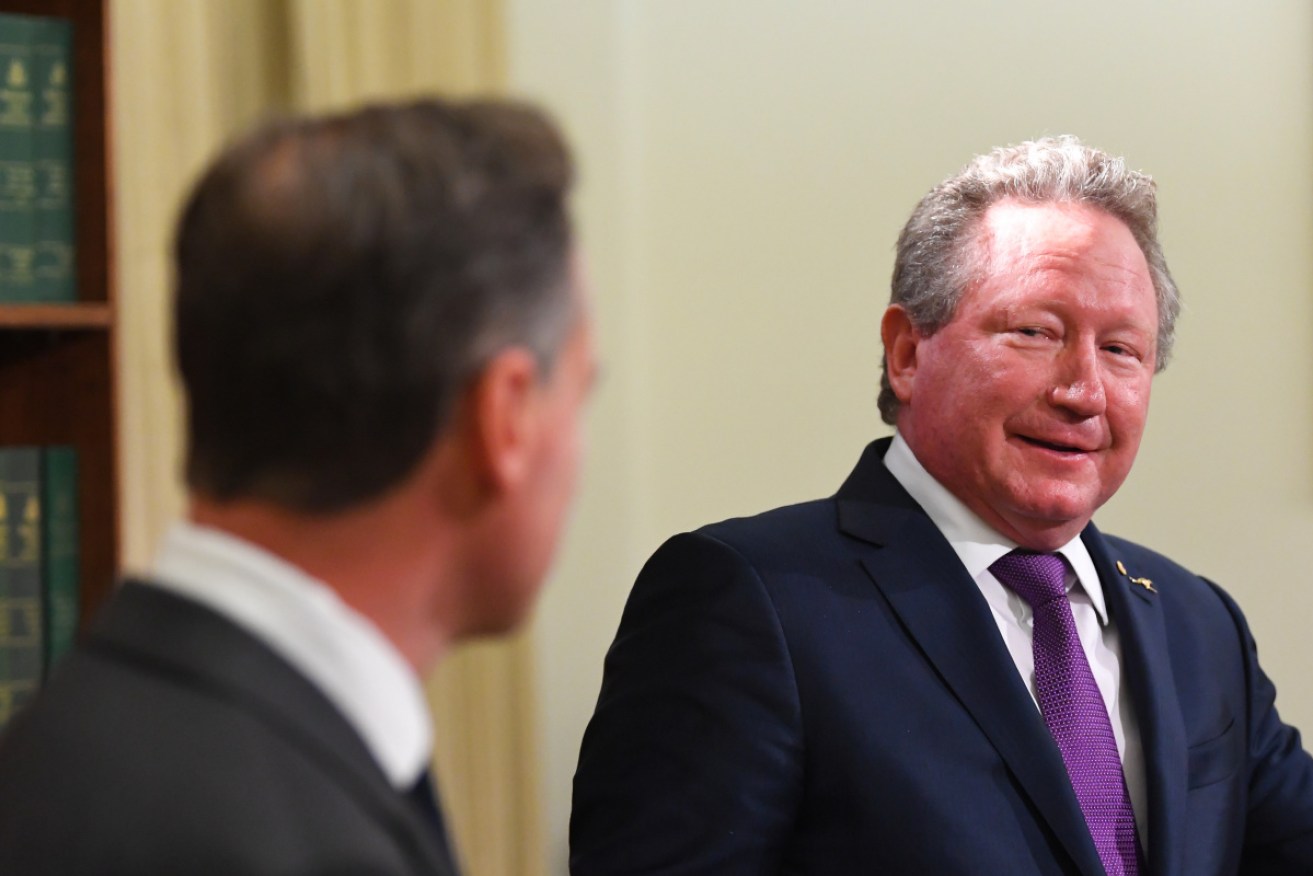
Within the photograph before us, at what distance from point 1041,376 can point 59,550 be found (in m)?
1.20

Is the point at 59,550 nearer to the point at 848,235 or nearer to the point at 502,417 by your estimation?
the point at 502,417

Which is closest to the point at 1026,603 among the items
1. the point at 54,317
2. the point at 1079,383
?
the point at 1079,383

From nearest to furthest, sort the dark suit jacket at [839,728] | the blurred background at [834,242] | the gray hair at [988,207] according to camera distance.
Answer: the dark suit jacket at [839,728]
the gray hair at [988,207]
the blurred background at [834,242]

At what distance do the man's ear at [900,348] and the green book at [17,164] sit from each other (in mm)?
1056

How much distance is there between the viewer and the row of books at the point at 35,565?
70.3 inches

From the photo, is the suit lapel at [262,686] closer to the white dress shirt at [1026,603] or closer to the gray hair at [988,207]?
the white dress shirt at [1026,603]

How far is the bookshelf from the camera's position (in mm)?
1788

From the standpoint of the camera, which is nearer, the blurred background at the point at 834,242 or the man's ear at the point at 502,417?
the man's ear at the point at 502,417

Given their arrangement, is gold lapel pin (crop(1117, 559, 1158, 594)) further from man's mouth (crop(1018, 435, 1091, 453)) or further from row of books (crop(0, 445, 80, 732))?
row of books (crop(0, 445, 80, 732))

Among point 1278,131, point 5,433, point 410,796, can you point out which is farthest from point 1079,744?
point 1278,131

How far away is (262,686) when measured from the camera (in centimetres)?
70

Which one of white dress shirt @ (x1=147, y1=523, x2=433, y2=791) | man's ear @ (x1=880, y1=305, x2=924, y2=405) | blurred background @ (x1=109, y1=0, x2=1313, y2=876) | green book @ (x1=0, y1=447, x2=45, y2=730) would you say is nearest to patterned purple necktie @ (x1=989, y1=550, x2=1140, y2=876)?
man's ear @ (x1=880, y1=305, x2=924, y2=405)

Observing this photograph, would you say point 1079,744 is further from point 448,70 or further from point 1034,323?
point 448,70

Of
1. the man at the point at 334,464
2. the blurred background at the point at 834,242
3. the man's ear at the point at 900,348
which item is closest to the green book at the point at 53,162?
the blurred background at the point at 834,242
